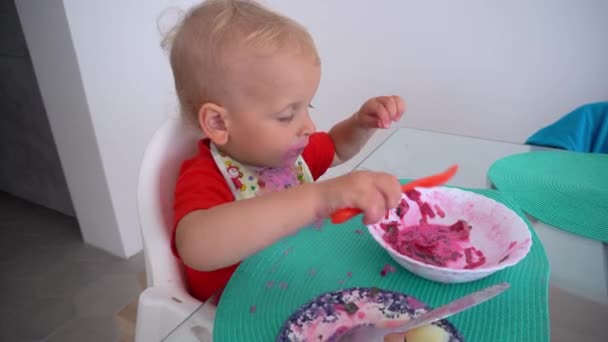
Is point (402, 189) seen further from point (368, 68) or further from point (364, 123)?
point (368, 68)

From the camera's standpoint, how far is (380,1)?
63.6 inches

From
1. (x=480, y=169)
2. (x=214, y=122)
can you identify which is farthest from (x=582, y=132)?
(x=214, y=122)

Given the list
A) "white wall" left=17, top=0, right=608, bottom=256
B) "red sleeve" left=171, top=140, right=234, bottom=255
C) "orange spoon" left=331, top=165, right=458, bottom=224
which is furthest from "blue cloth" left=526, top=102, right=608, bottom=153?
"red sleeve" left=171, top=140, right=234, bottom=255

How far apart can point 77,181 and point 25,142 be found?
1.61 ft

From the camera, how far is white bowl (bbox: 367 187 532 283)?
534mm

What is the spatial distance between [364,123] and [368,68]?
2.94 feet

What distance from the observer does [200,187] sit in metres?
0.66

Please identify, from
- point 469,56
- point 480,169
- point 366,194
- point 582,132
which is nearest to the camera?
point 366,194

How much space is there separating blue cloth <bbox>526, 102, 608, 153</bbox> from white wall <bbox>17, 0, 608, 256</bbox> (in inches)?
9.8

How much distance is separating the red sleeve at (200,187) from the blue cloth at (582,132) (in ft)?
2.56

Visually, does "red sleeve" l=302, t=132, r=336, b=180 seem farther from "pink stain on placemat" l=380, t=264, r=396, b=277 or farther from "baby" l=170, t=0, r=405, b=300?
"pink stain on placemat" l=380, t=264, r=396, b=277

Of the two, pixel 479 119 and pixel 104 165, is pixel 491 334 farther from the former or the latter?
pixel 104 165

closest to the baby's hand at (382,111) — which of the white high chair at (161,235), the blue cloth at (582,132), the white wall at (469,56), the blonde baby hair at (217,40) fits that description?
the blonde baby hair at (217,40)

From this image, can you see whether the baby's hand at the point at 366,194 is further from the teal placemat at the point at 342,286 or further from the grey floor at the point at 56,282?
the grey floor at the point at 56,282
